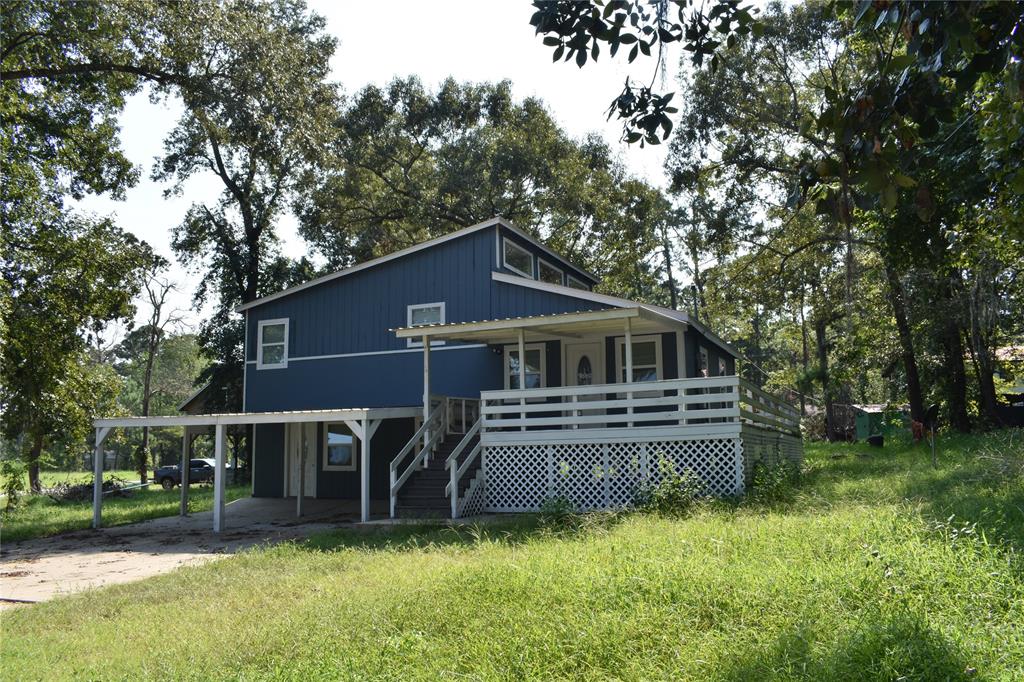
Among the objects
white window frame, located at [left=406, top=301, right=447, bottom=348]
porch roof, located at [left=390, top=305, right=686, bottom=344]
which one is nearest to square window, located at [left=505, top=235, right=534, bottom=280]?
white window frame, located at [left=406, top=301, right=447, bottom=348]

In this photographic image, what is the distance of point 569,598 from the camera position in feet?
20.2

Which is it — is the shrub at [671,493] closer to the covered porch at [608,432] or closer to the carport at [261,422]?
the covered porch at [608,432]

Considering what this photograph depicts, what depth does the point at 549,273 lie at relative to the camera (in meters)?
20.5

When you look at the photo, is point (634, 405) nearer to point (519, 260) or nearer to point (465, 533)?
point (465, 533)

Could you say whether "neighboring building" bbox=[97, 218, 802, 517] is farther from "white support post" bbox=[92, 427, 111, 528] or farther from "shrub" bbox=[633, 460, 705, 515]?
"white support post" bbox=[92, 427, 111, 528]

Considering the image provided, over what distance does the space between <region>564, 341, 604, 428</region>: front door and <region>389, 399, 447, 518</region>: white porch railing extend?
300 centimetres

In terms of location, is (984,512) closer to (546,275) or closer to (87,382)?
(546,275)

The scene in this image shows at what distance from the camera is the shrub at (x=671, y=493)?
11.4 meters

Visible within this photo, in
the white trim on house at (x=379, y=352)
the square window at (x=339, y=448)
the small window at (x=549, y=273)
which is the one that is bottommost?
the square window at (x=339, y=448)

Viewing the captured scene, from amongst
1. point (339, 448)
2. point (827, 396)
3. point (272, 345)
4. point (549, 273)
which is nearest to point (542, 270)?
point (549, 273)

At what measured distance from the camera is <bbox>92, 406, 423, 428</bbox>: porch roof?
14.4 m

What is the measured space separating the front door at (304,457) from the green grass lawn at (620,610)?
1013cm

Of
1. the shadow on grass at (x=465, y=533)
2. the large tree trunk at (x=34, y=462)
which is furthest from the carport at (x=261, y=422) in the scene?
the large tree trunk at (x=34, y=462)

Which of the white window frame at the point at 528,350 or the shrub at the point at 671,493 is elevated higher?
the white window frame at the point at 528,350
